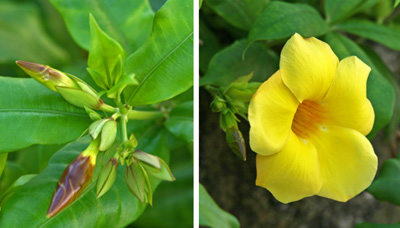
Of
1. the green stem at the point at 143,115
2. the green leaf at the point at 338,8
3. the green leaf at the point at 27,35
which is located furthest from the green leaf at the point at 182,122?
the green leaf at the point at 27,35

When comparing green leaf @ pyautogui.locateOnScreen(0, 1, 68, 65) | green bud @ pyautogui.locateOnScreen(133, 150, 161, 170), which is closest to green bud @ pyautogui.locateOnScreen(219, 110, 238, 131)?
green bud @ pyautogui.locateOnScreen(133, 150, 161, 170)

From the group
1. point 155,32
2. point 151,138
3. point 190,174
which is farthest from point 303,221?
point 155,32

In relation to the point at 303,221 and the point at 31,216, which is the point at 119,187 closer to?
the point at 31,216

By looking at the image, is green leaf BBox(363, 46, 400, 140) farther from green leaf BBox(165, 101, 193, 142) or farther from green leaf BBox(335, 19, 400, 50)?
green leaf BBox(165, 101, 193, 142)

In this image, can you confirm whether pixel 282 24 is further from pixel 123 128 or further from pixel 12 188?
pixel 12 188

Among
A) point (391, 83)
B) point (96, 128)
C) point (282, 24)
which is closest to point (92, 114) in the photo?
point (96, 128)

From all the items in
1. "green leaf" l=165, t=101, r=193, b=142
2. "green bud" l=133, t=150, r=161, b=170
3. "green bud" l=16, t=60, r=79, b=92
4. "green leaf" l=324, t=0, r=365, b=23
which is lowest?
"green leaf" l=324, t=0, r=365, b=23
